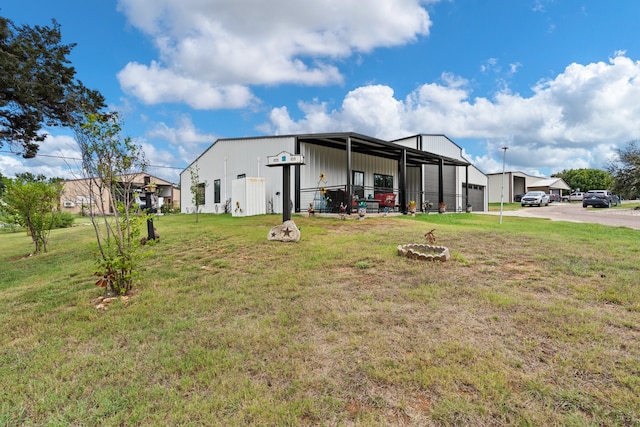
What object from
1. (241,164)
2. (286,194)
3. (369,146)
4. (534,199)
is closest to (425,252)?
(286,194)

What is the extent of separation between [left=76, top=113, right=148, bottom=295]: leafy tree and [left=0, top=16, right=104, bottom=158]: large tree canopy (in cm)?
387

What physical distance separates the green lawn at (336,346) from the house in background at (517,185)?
38.0 meters

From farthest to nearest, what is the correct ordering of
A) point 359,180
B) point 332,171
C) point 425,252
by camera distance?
point 359,180, point 332,171, point 425,252

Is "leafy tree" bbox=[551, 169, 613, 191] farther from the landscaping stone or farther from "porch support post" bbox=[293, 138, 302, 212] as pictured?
the landscaping stone

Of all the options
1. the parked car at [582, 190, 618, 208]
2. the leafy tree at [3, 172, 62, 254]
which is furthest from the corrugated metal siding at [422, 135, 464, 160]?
the leafy tree at [3, 172, 62, 254]

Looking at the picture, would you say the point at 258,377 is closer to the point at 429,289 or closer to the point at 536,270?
the point at 429,289

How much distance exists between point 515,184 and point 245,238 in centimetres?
4825

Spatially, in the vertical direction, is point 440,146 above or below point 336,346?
above

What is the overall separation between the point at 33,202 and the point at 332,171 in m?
11.8

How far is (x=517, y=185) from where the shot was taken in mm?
45844

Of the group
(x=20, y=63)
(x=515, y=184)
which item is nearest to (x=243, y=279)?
(x=20, y=63)

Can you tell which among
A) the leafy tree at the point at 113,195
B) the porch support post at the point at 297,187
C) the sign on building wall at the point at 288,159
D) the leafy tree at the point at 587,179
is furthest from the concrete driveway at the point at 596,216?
the leafy tree at the point at 587,179

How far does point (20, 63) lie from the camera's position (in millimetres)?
7438

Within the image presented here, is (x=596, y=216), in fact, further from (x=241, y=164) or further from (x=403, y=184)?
(x=241, y=164)
